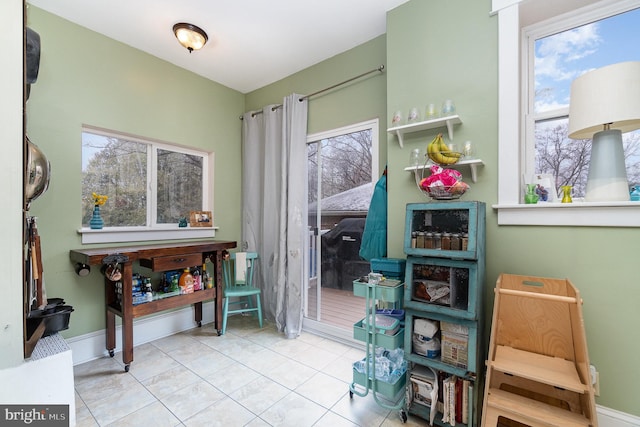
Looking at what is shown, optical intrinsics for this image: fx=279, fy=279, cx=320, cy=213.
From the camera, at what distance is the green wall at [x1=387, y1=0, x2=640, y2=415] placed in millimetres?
1393

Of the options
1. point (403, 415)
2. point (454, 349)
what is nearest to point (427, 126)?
point (454, 349)

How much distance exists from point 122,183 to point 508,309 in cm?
321

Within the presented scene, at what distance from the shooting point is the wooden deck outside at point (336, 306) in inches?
115

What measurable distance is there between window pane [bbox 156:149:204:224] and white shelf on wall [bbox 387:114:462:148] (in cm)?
228

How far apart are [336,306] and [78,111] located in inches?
116

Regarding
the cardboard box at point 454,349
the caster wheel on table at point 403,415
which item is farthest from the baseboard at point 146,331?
the cardboard box at point 454,349

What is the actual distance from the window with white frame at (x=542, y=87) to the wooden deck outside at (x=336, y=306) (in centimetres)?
178

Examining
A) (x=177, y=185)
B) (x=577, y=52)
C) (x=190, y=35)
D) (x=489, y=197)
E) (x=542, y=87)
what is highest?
(x=190, y=35)

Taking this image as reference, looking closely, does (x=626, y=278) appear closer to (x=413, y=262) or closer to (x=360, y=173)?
(x=413, y=262)

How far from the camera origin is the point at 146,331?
2635mm

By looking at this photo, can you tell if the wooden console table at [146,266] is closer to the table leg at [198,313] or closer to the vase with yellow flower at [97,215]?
the vase with yellow flower at [97,215]

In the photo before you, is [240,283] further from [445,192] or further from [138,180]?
[445,192]

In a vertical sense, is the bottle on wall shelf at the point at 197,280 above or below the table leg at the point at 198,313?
above

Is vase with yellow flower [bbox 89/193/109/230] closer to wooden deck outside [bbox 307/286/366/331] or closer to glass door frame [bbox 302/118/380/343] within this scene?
glass door frame [bbox 302/118/380/343]
